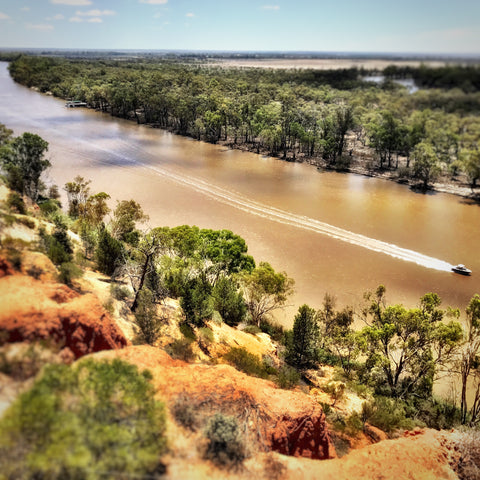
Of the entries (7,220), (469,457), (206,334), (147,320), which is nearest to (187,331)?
(206,334)

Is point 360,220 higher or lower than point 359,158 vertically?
lower

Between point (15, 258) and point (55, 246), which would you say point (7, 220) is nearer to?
point (55, 246)

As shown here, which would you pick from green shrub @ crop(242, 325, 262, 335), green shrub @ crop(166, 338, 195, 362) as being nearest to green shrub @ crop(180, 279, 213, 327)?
green shrub @ crop(166, 338, 195, 362)

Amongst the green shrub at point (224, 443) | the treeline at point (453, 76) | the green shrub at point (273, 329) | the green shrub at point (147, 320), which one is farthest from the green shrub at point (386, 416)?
the treeline at point (453, 76)

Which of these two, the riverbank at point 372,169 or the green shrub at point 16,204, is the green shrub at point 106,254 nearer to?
the green shrub at point 16,204

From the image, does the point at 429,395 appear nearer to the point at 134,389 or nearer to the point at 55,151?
the point at 134,389

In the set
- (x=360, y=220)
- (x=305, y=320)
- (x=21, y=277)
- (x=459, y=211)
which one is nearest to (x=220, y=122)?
(x=360, y=220)

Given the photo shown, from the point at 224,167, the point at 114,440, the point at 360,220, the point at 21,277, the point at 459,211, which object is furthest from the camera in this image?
the point at 224,167
